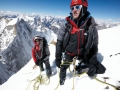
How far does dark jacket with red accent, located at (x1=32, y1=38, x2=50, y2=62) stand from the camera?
737cm

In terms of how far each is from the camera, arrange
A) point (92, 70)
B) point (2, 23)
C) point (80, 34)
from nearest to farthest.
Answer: point (80, 34), point (92, 70), point (2, 23)

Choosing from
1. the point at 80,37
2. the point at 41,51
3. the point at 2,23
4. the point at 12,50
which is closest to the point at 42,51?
the point at 41,51

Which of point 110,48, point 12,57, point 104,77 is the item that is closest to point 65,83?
point 104,77

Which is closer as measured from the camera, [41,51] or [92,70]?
[92,70]

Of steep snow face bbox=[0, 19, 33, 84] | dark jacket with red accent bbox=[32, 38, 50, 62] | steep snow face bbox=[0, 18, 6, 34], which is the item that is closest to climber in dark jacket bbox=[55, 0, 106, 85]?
dark jacket with red accent bbox=[32, 38, 50, 62]

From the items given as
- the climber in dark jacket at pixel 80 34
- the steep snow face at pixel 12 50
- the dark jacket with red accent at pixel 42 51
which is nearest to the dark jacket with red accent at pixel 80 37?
the climber in dark jacket at pixel 80 34

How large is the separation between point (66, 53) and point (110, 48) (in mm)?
4186

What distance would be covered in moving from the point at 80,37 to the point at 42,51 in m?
3.54

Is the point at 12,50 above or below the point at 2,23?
below

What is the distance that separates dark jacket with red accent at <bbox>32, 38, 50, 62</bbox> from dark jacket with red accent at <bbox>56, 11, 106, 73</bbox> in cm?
249

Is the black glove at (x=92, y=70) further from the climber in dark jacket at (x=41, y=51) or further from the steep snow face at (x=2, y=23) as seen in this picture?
the steep snow face at (x=2, y=23)

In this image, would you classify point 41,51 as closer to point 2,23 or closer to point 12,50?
point 12,50

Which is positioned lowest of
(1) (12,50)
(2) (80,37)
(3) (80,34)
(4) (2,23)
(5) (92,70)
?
(1) (12,50)

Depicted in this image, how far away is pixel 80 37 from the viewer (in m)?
4.66
